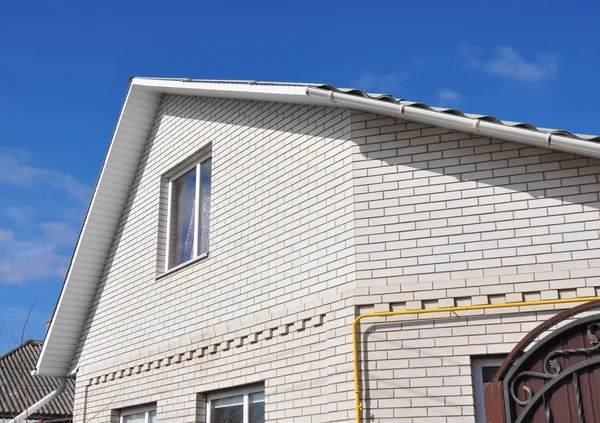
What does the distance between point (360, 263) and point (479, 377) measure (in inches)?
52.1

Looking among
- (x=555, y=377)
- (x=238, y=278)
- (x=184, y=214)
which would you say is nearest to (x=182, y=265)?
(x=184, y=214)

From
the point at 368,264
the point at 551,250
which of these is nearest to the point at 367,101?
the point at 368,264

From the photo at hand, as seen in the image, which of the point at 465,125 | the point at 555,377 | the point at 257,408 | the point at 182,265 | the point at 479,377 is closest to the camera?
the point at 555,377

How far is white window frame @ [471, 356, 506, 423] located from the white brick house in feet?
0.08

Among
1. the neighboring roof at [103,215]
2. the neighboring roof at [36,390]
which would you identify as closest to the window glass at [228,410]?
the neighboring roof at [103,215]

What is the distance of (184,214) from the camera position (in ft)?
31.0

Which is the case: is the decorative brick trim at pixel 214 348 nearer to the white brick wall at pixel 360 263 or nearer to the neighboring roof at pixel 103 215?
the white brick wall at pixel 360 263

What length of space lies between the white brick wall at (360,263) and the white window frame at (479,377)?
0.31 feet

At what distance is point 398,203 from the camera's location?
20.8 ft

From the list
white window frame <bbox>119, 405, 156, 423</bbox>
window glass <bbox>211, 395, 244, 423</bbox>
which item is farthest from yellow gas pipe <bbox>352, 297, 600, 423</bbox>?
white window frame <bbox>119, 405, 156, 423</bbox>

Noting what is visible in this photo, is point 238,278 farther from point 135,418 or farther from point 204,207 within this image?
point 135,418

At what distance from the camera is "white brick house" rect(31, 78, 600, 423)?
224 inches

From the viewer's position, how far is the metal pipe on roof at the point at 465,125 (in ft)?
17.8

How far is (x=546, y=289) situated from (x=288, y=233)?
2.57 m
